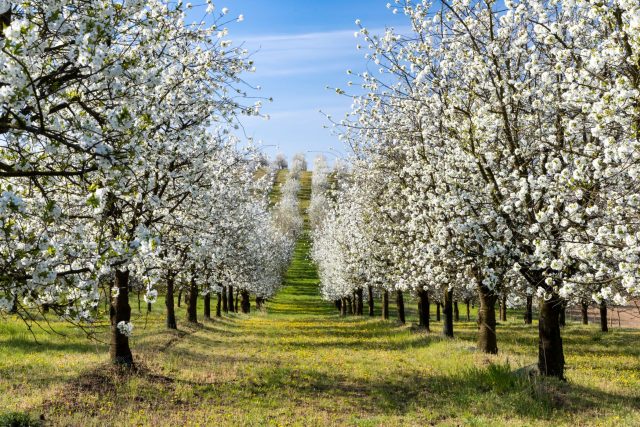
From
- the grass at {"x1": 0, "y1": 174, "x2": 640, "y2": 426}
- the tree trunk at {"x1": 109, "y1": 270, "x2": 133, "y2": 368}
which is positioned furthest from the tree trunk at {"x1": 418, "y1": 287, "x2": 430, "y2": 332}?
the tree trunk at {"x1": 109, "y1": 270, "x2": 133, "y2": 368}

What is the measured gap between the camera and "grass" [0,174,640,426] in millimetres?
12688

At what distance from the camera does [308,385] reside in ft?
56.9

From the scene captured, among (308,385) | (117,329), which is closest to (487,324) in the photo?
(308,385)

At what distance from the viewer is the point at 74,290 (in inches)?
328

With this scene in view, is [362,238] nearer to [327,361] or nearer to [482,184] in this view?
[327,361]

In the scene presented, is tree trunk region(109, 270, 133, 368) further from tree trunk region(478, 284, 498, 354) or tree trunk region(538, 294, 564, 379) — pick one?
tree trunk region(478, 284, 498, 354)

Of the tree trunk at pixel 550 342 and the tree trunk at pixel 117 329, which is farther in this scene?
the tree trunk at pixel 117 329

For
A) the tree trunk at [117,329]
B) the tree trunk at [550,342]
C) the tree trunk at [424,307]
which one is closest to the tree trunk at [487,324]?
the tree trunk at [550,342]

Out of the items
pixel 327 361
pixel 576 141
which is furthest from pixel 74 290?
pixel 327 361

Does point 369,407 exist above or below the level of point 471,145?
below

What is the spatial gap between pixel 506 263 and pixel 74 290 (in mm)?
11202

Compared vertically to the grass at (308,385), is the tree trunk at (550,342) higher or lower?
higher

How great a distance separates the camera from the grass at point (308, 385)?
12688mm

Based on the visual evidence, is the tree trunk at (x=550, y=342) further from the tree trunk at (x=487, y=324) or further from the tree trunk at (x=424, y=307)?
the tree trunk at (x=424, y=307)
